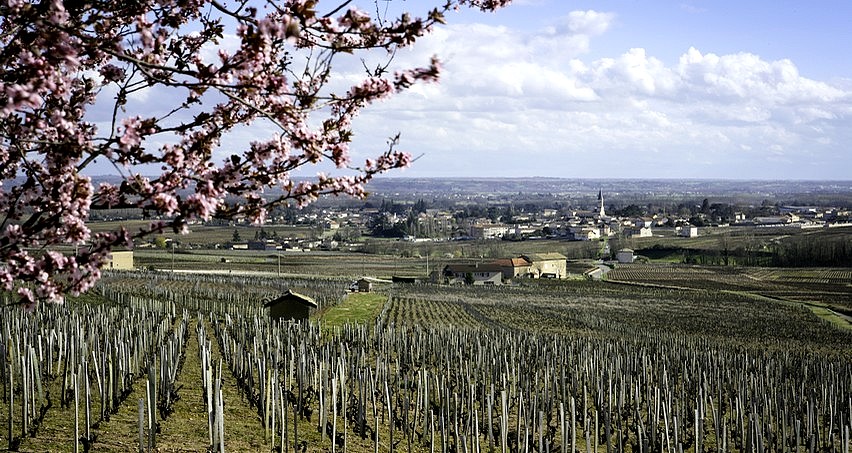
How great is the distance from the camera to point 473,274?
246ft

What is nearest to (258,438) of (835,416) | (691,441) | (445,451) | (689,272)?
(445,451)

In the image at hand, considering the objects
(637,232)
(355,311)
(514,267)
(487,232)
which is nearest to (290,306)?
(355,311)

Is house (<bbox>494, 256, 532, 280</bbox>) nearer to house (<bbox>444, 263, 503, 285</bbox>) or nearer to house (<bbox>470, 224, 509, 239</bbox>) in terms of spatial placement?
house (<bbox>444, 263, 503, 285</bbox>)

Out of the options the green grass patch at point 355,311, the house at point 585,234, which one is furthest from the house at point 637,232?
the green grass patch at point 355,311

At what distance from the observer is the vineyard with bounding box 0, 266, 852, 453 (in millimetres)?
9773

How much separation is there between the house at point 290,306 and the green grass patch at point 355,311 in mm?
1979

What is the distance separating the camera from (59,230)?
14.9 ft

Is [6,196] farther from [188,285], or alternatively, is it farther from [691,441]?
[188,285]

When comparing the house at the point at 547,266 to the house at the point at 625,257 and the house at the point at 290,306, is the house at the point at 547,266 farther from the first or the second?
the house at the point at 290,306

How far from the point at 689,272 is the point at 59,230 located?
83.2 m

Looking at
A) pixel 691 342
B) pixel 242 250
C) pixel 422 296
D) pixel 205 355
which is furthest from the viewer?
pixel 242 250

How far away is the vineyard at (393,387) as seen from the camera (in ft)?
32.1

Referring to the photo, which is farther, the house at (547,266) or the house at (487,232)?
the house at (487,232)

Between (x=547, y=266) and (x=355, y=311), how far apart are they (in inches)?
1960
